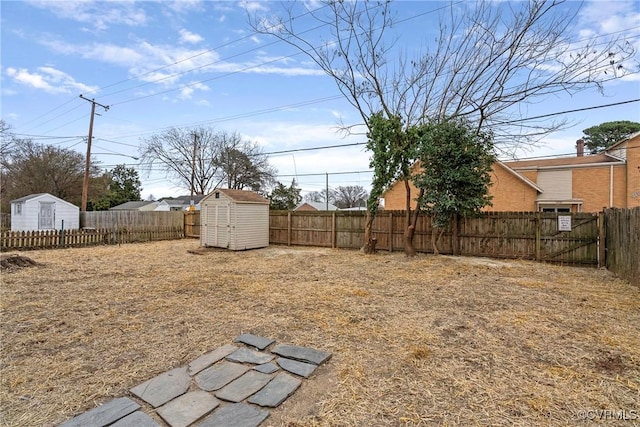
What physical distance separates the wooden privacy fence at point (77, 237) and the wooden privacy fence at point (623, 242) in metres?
15.2

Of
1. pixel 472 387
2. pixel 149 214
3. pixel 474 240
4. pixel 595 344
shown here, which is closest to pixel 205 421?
pixel 472 387

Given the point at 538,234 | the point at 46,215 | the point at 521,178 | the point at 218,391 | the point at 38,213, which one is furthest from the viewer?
the point at 46,215

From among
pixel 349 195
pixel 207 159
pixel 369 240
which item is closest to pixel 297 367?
pixel 369 240

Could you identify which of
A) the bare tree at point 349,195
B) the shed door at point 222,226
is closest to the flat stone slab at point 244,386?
the shed door at point 222,226

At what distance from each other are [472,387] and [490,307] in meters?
2.41

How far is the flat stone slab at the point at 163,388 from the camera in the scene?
2.04 meters

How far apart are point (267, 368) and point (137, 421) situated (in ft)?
3.08

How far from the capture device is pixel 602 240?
7.56m

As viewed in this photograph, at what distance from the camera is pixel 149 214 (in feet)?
50.6

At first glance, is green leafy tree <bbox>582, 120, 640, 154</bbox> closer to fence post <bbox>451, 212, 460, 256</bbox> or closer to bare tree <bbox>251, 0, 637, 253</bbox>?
bare tree <bbox>251, 0, 637, 253</bbox>

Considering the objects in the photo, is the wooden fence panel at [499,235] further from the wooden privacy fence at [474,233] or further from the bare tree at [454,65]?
the bare tree at [454,65]

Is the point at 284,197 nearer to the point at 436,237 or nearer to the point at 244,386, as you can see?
the point at 436,237

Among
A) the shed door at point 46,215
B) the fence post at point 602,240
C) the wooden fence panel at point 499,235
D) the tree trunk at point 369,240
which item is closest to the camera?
the fence post at point 602,240

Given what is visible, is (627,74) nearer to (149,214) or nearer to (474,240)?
(474,240)
